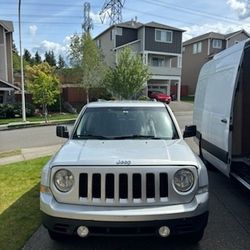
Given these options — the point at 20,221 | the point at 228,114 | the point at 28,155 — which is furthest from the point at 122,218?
the point at 28,155

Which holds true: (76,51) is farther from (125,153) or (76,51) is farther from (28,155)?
(125,153)

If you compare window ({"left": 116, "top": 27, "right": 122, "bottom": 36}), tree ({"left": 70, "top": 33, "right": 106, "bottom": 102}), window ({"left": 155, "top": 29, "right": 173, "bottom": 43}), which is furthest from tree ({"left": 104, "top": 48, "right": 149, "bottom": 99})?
window ({"left": 155, "top": 29, "right": 173, "bottom": 43})

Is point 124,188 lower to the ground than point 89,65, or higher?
lower

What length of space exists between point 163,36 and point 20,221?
4131cm

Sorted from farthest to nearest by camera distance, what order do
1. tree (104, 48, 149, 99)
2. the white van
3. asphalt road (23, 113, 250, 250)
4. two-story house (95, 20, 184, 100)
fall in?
two-story house (95, 20, 184, 100) < tree (104, 48, 149, 99) < the white van < asphalt road (23, 113, 250, 250)

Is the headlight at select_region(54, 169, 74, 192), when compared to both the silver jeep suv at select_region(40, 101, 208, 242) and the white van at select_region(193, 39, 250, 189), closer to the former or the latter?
the silver jeep suv at select_region(40, 101, 208, 242)

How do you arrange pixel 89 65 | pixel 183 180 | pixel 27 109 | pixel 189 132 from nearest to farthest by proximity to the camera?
pixel 183 180
pixel 189 132
pixel 27 109
pixel 89 65

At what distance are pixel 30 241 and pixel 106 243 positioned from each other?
98 centimetres

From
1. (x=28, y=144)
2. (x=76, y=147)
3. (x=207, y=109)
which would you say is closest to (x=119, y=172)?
(x=76, y=147)

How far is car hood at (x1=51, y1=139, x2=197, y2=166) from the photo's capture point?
3.74m

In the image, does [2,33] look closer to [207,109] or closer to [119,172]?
[207,109]

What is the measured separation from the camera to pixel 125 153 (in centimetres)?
399

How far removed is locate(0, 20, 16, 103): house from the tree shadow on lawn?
98.3 feet

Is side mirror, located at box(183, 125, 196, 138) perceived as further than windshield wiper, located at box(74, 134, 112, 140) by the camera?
Yes
